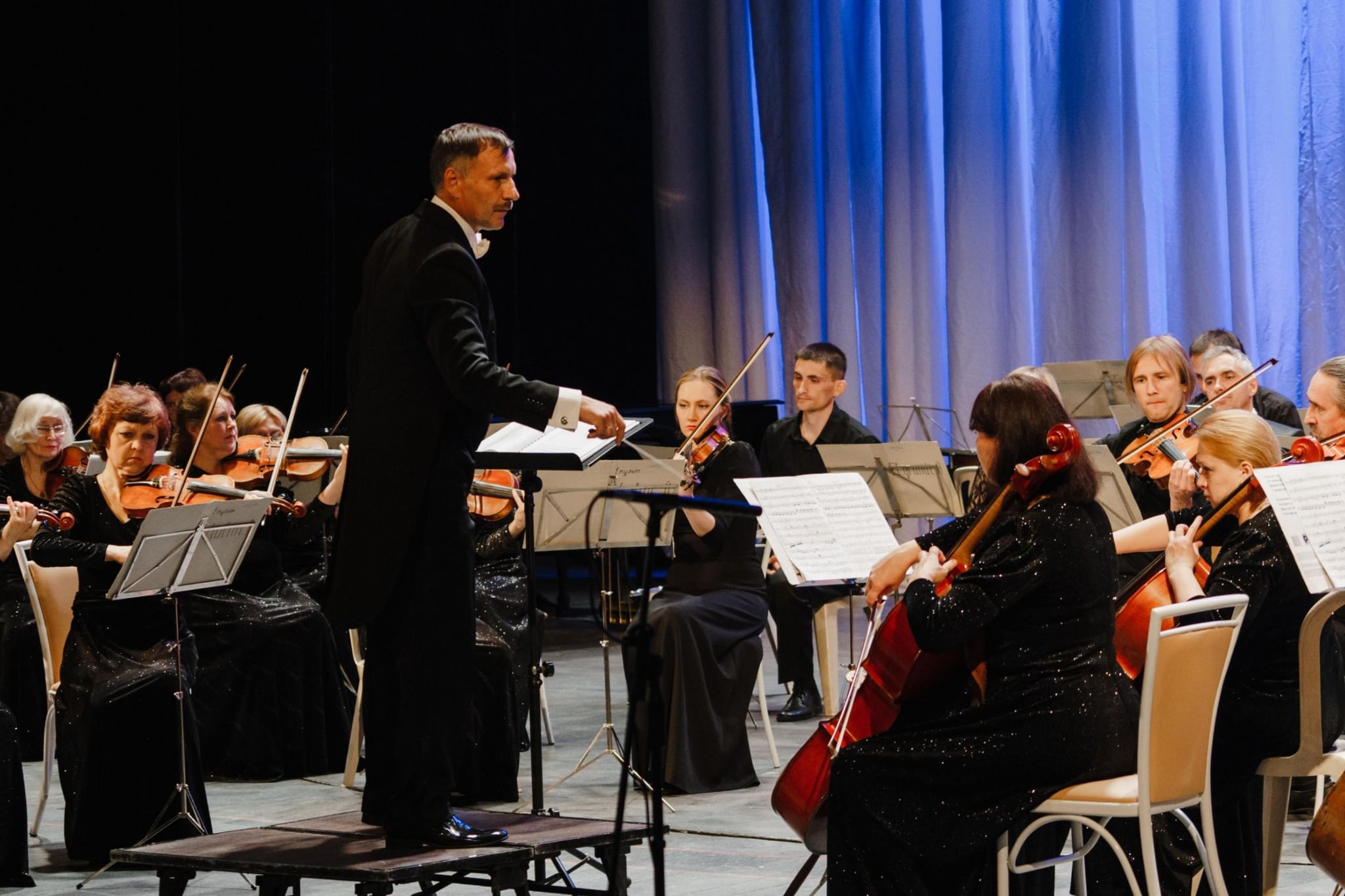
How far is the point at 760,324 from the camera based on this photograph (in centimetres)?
924

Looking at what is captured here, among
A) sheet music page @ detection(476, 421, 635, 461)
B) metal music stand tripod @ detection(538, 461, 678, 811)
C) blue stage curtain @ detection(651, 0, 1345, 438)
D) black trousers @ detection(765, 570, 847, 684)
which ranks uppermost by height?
blue stage curtain @ detection(651, 0, 1345, 438)

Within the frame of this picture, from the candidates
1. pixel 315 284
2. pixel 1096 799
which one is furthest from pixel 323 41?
pixel 1096 799

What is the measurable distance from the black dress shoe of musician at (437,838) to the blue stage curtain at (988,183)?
5480mm

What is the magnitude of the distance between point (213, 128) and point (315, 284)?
3.23ft

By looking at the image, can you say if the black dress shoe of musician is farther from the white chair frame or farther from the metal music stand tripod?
the white chair frame

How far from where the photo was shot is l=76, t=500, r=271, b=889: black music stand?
11.7 feet

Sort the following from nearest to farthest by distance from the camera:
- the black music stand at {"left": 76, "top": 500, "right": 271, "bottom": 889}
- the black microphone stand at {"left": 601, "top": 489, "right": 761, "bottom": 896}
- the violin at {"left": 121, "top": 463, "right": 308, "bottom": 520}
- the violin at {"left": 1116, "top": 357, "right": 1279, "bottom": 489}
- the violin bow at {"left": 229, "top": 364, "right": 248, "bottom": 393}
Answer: the black microphone stand at {"left": 601, "top": 489, "right": 761, "bottom": 896} < the black music stand at {"left": 76, "top": 500, "right": 271, "bottom": 889} < the violin at {"left": 121, "top": 463, "right": 308, "bottom": 520} < the violin at {"left": 1116, "top": 357, "right": 1279, "bottom": 489} < the violin bow at {"left": 229, "top": 364, "right": 248, "bottom": 393}

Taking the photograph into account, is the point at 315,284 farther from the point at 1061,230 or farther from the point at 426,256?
the point at 426,256

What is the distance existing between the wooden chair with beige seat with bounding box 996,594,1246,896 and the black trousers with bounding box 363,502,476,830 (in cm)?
93

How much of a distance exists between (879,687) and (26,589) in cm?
342

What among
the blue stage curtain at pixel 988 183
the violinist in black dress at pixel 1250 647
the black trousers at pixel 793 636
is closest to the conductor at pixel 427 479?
the violinist in black dress at pixel 1250 647

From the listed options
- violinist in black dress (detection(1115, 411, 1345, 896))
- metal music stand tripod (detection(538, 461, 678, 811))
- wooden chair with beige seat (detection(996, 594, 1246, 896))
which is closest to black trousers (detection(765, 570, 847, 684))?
metal music stand tripod (detection(538, 461, 678, 811))

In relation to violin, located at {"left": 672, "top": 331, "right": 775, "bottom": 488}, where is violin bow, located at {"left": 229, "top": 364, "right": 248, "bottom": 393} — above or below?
above

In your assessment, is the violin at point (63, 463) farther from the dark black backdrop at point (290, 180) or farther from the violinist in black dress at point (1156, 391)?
the violinist in black dress at point (1156, 391)
